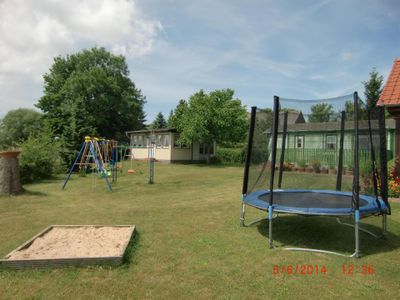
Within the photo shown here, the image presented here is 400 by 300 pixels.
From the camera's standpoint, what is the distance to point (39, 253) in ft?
13.1

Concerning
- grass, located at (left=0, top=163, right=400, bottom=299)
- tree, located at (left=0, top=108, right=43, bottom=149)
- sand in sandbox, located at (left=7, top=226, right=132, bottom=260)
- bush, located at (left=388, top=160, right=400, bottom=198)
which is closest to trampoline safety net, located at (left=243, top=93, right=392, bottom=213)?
grass, located at (left=0, top=163, right=400, bottom=299)

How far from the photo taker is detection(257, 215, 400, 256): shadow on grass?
4562 mm

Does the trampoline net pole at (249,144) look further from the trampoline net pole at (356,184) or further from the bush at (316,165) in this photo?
the bush at (316,165)

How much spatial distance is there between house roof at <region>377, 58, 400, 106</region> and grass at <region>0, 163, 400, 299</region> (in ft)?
10.3

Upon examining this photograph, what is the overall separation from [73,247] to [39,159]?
10.5 meters

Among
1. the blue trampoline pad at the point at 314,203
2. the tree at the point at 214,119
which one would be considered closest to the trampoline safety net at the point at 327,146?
the blue trampoline pad at the point at 314,203

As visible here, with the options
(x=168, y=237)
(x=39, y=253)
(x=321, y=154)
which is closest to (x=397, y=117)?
(x=321, y=154)

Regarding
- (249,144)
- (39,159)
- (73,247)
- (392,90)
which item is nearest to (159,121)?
(39,159)

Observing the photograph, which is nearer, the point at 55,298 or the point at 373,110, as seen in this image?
the point at 55,298

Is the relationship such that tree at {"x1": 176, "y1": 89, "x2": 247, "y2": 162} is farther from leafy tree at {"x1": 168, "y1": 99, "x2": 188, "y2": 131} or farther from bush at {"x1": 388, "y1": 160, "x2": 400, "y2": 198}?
bush at {"x1": 388, "y1": 160, "x2": 400, "y2": 198}

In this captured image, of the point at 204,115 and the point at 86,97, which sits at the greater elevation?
the point at 86,97

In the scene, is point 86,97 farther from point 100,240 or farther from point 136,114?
point 100,240

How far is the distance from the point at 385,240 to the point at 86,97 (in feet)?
119
